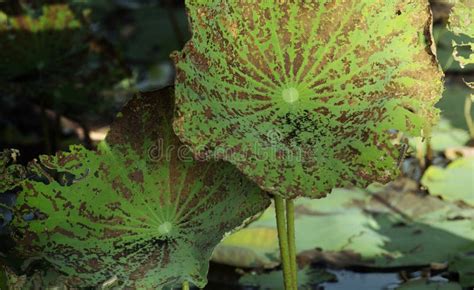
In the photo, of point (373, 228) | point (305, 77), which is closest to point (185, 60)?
point (305, 77)

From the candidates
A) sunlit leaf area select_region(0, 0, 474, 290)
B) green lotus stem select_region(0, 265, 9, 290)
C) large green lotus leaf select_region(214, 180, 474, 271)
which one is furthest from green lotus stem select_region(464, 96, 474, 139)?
green lotus stem select_region(0, 265, 9, 290)

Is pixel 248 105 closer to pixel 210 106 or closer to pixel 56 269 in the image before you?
pixel 210 106

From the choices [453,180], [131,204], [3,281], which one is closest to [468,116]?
[453,180]

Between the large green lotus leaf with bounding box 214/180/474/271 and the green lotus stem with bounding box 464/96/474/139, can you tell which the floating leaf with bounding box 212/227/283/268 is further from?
the green lotus stem with bounding box 464/96/474/139

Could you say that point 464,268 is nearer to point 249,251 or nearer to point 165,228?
point 249,251

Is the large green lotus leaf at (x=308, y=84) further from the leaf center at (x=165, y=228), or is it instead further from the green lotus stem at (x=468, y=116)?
the green lotus stem at (x=468, y=116)

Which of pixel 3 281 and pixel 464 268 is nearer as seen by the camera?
pixel 3 281
